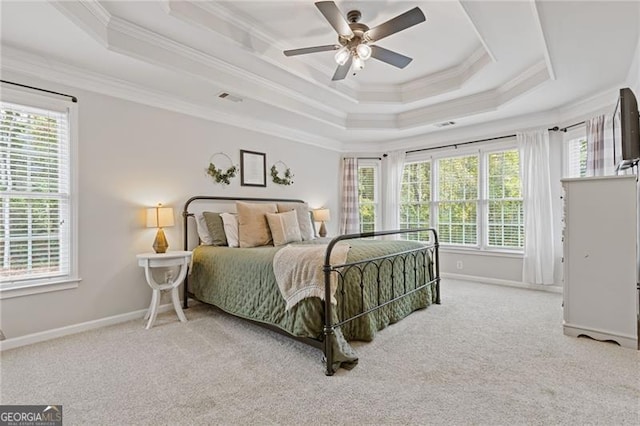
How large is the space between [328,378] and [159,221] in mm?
2363

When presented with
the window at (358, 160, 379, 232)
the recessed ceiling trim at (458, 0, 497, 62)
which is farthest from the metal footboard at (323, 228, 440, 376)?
the window at (358, 160, 379, 232)

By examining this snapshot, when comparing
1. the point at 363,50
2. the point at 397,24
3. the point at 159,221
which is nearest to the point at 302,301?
the point at 159,221

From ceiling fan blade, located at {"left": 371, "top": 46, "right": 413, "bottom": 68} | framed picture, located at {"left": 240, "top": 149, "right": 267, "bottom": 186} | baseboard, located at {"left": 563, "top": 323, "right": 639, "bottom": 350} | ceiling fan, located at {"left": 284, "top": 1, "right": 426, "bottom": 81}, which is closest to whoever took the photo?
ceiling fan, located at {"left": 284, "top": 1, "right": 426, "bottom": 81}

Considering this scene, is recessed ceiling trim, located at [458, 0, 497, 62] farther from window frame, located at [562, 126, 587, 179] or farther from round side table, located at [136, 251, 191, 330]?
round side table, located at [136, 251, 191, 330]

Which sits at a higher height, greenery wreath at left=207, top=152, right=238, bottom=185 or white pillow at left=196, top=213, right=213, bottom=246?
greenery wreath at left=207, top=152, right=238, bottom=185

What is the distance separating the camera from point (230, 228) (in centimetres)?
383

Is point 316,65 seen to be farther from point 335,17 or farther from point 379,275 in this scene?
point 379,275

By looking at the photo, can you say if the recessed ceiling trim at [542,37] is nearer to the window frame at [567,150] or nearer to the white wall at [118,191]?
the window frame at [567,150]

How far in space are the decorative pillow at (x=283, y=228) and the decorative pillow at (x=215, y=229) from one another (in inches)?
22.4

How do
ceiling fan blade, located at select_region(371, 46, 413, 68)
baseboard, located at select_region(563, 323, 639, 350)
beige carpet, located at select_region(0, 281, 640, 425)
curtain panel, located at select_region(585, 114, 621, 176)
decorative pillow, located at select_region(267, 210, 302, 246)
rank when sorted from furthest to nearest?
decorative pillow, located at select_region(267, 210, 302, 246) < curtain panel, located at select_region(585, 114, 621, 176) < ceiling fan blade, located at select_region(371, 46, 413, 68) < baseboard, located at select_region(563, 323, 639, 350) < beige carpet, located at select_region(0, 281, 640, 425)

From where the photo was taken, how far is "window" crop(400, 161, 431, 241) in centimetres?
574

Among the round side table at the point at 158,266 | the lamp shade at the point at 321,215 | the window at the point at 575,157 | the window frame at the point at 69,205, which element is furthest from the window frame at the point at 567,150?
the window frame at the point at 69,205

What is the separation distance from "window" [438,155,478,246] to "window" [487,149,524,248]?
22 cm

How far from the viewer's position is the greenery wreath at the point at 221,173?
414 centimetres
